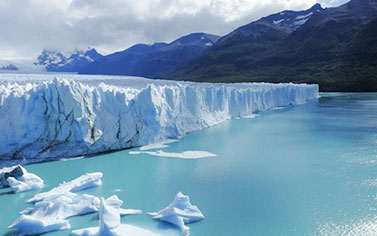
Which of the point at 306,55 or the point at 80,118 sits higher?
the point at 306,55

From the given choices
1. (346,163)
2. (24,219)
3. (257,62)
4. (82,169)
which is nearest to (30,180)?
(82,169)

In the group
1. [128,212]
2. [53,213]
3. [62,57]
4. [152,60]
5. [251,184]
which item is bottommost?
[251,184]

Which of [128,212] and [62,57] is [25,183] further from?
[62,57]

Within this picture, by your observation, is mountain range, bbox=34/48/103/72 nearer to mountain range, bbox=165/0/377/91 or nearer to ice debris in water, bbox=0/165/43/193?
mountain range, bbox=165/0/377/91

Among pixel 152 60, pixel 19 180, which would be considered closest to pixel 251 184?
pixel 19 180

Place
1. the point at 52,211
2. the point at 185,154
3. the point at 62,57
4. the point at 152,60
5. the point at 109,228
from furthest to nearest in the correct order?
the point at 62,57 → the point at 152,60 → the point at 185,154 → the point at 52,211 → the point at 109,228

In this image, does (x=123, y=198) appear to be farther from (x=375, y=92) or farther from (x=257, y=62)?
(x=257, y=62)
